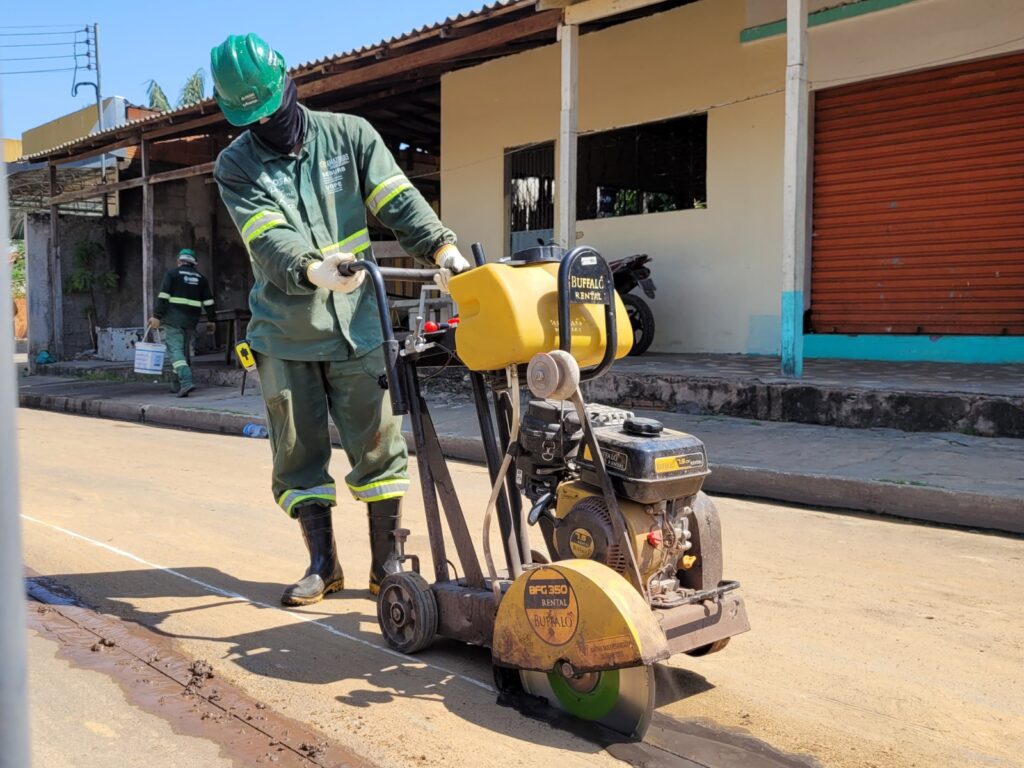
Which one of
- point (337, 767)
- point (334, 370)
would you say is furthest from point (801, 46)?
point (337, 767)

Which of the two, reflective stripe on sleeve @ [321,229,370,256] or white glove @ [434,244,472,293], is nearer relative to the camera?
white glove @ [434,244,472,293]

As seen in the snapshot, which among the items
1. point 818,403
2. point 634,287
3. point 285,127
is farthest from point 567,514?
point 634,287

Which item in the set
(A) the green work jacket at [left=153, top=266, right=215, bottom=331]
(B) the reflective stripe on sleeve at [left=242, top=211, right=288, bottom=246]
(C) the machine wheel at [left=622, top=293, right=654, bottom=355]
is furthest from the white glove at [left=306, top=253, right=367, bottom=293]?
(A) the green work jacket at [left=153, top=266, right=215, bottom=331]

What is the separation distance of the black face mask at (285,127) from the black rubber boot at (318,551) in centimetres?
139

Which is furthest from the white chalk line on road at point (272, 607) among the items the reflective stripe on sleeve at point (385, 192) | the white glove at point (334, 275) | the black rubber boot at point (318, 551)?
the reflective stripe on sleeve at point (385, 192)

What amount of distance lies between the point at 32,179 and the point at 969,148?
17683 mm

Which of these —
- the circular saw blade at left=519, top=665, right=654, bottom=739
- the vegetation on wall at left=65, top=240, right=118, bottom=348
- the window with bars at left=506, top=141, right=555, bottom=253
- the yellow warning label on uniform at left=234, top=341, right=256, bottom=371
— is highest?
the window with bars at left=506, top=141, right=555, bottom=253

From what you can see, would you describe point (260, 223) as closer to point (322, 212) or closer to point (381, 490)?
point (322, 212)

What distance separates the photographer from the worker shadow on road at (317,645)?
2746 millimetres

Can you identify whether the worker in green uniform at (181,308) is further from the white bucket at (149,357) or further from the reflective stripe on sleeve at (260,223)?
the reflective stripe on sleeve at (260,223)

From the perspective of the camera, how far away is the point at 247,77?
3.32 m

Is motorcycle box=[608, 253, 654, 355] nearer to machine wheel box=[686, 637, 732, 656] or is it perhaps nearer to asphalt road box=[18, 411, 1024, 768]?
asphalt road box=[18, 411, 1024, 768]

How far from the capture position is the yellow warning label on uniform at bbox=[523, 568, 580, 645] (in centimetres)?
241

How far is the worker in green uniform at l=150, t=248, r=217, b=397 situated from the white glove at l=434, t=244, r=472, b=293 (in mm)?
9862
